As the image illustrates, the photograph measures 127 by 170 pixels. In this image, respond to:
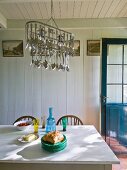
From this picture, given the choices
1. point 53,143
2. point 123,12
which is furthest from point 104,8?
point 53,143

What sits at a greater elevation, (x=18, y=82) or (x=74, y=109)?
(x=18, y=82)

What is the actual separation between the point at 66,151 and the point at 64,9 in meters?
2.09

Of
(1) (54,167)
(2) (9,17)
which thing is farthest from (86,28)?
(1) (54,167)

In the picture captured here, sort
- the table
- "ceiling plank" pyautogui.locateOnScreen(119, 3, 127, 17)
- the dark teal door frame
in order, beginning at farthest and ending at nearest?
the dark teal door frame, "ceiling plank" pyautogui.locateOnScreen(119, 3, 127, 17), the table

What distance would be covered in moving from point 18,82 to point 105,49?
5.71 feet

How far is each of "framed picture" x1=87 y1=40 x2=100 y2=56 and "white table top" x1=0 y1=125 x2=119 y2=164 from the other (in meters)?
1.76

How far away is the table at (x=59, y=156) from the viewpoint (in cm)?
150

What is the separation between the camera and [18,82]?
3510mm

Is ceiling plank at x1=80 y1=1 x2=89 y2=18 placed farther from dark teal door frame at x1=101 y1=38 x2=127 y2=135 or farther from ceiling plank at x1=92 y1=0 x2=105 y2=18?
dark teal door frame at x1=101 y1=38 x2=127 y2=135

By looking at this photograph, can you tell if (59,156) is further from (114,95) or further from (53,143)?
(114,95)

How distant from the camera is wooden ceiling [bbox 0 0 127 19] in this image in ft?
8.30

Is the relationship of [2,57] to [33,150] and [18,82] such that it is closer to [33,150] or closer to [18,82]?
[18,82]

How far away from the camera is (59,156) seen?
1566 millimetres

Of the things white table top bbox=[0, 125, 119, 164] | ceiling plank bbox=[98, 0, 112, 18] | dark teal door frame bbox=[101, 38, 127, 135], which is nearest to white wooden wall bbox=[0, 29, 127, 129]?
dark teal door frame bbox=[101, 38, 127, 135]
